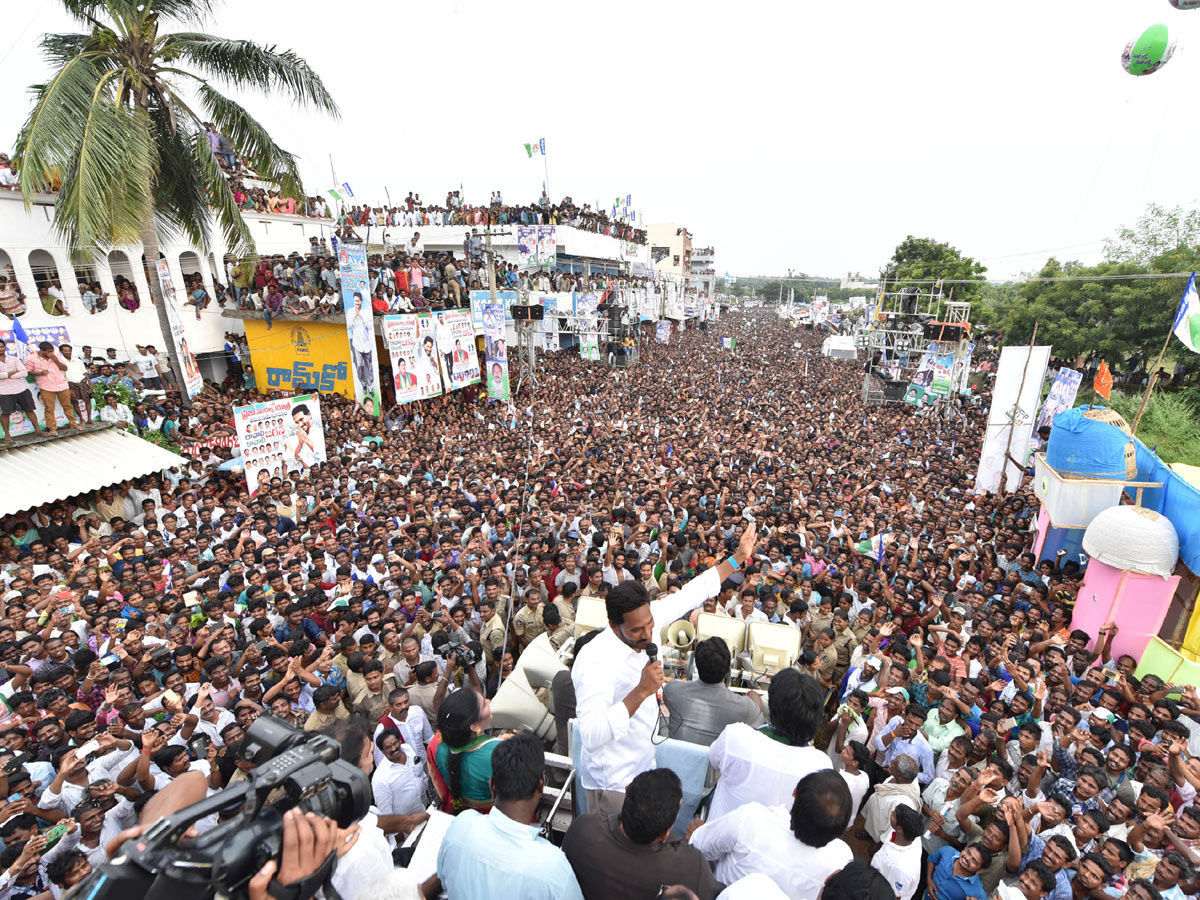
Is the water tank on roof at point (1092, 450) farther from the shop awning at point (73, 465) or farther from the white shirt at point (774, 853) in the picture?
the shop awning at point (73, 465)

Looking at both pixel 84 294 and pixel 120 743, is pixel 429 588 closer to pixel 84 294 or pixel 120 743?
pixel 120 743

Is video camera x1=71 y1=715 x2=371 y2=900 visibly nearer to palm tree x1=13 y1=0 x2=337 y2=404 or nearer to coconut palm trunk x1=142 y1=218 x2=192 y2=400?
palm tree x1=13 y1=0 x2=337 y2=404

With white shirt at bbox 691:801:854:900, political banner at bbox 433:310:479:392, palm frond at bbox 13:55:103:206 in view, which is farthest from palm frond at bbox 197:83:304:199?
A: white shirt at bbox 691:801:854:900

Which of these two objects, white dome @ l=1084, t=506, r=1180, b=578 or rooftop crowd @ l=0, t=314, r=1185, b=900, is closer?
rooftop crowd @ l=0, t=314, r=1185, b=900

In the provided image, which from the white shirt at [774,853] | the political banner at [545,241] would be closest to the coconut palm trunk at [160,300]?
the political banner at [545,241]

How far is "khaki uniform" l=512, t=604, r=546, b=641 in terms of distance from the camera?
5719mm

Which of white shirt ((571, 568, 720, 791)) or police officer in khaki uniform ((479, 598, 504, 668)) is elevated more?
white shirt ((571, 568, 720, 791))

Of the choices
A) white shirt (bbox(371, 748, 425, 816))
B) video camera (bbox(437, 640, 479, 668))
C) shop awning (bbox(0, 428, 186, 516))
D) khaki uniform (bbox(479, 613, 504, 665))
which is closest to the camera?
white shirt (bbox(371, 748, 425, 816))

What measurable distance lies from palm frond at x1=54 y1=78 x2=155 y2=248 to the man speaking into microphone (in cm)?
1015

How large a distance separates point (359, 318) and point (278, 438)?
4.17 metres

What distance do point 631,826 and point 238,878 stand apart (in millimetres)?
1146

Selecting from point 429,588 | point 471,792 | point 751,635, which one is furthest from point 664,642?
point 429,588

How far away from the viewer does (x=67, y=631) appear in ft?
16.6

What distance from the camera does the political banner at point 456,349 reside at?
14.5 meters
